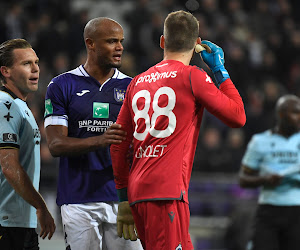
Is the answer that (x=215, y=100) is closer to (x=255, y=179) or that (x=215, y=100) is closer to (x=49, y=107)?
(x=49, y=107)

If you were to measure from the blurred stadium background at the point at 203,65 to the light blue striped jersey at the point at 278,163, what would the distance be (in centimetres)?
215

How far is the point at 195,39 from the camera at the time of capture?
3.77 meters

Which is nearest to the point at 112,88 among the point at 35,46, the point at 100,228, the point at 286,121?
the point at 100,228

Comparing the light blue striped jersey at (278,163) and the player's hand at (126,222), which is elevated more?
the light blue striped jersey at (278,163)

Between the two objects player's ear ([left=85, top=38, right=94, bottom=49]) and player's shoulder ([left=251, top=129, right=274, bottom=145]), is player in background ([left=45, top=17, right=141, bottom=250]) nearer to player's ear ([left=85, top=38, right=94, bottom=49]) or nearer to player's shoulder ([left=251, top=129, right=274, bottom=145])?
player's ear ([left=85, top=38, right=94, bottom=49])

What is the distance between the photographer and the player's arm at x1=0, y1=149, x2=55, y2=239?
13.1 feet

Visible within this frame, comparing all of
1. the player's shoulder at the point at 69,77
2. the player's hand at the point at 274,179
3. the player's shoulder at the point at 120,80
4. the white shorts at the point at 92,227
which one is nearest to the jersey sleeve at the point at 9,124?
the player's shoulder at the point at 69,77

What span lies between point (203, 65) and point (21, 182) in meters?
7.84

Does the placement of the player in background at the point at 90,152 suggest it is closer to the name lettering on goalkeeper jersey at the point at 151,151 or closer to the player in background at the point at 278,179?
the name lettering on goalkeeper jersey at the point at 151,151

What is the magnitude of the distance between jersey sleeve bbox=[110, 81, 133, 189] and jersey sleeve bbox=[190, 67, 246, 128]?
1.74 ft

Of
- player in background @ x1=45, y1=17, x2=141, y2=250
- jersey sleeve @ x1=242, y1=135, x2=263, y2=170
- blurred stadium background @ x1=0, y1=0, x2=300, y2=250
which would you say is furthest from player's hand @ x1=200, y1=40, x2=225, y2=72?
blurred stadium background @ x1=0, y1=0, x2=300, y2=250

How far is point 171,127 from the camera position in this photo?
3.59 meters

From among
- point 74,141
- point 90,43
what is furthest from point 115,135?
point 90,43

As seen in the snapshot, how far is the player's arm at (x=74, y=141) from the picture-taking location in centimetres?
386
